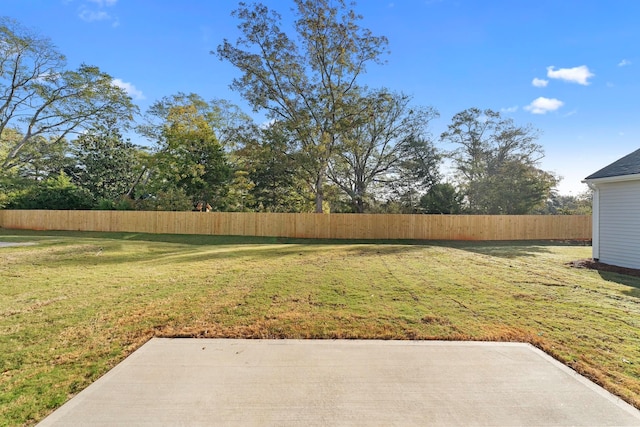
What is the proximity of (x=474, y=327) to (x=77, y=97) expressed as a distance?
2848cm

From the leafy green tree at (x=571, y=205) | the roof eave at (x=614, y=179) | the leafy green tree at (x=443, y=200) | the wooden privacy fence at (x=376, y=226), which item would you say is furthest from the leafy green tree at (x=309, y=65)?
the leafy green tree at (x=571, y=205)

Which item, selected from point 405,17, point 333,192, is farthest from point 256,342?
point 333,192

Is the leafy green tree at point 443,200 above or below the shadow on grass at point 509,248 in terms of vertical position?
above

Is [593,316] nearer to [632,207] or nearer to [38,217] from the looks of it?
[632,207]

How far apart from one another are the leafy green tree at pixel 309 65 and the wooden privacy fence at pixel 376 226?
3.55m

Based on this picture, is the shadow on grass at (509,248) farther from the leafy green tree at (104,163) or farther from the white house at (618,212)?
the leafy green tree at (104,163)

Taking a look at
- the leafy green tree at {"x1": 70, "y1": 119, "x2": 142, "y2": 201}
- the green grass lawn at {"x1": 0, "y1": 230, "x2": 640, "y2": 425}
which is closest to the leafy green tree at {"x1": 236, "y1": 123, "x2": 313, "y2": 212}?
the leafy green tree at {"x1": 70, "y1": 119, "x2": 142, "y2": 201}

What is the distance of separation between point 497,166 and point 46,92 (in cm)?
3401

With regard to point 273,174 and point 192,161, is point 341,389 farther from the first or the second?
point 192,161

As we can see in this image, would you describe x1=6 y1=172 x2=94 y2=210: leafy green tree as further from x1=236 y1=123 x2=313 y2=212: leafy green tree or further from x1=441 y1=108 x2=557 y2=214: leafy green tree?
x1=441 y1=108 x2=557 y2=214: leafy green tree

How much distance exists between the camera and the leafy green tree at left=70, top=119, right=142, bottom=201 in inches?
923

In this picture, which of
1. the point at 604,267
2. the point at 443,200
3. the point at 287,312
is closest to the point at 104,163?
the point at 443,200

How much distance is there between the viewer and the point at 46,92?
Result: 2089cm

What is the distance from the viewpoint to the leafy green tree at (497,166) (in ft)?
68.5
